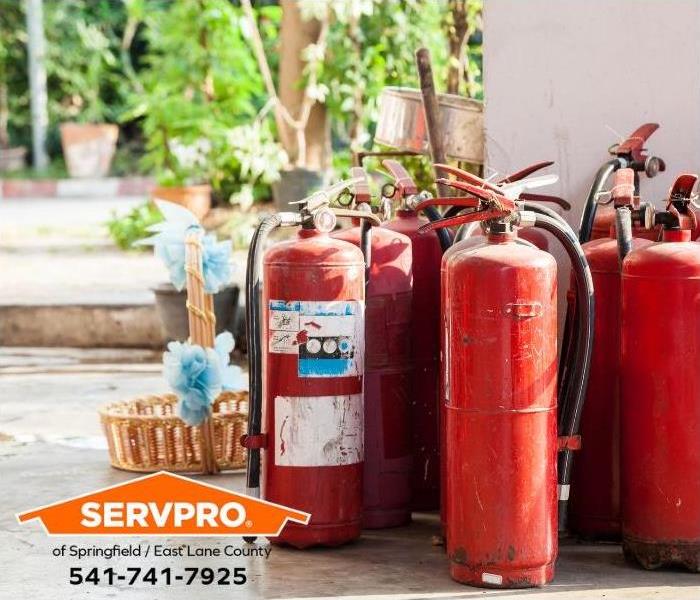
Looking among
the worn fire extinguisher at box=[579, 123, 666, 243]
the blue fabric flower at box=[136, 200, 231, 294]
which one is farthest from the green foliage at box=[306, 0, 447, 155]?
the worn fire extinguisher at box=[579, 123, 666, 243]

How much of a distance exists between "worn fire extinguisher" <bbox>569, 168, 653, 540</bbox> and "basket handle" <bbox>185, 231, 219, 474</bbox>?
143 cm

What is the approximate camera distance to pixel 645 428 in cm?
351

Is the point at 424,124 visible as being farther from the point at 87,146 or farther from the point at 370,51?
the point at 87,146

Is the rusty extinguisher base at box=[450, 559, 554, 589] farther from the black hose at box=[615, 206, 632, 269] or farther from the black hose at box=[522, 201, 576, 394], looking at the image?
the black hose at box=[615, 206, 632, 269]

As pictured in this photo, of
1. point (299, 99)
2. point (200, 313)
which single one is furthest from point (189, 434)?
point (299, 99)

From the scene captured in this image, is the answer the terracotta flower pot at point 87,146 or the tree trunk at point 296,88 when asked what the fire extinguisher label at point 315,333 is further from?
the terracotta flower pot at point 87,146

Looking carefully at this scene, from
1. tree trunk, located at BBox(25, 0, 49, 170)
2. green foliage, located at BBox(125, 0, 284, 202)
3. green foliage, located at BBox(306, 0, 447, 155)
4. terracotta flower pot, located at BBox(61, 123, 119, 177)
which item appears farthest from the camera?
terracotta flower pot, located at BBox(61, 123, 119, 177)

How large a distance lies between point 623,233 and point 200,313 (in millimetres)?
1658

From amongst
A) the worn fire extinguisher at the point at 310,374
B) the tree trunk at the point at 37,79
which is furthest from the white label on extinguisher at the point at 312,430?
the tree trunk at the point at 37,79

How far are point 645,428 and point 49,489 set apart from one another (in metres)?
2.03

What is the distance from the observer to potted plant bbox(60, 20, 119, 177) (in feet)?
60.9

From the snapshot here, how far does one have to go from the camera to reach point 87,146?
18625 millimetres

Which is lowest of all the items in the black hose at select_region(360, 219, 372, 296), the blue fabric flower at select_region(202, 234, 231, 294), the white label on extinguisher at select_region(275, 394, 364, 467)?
the white label on extinguisher at select_region(275, 394, 364, 467)

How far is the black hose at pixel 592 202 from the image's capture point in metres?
3.92
